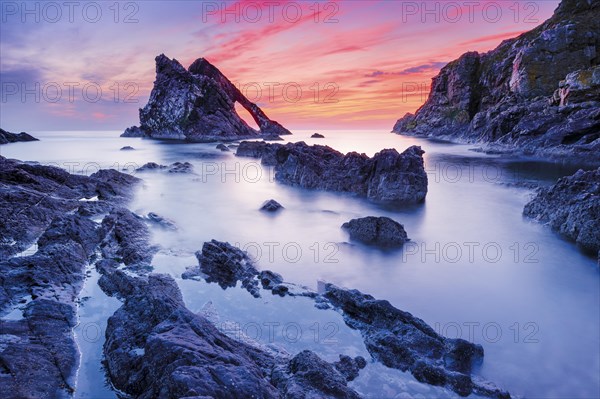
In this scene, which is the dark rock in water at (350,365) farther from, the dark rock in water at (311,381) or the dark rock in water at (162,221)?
the dark rock in water at (162,221)

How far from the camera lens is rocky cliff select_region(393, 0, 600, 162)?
5266 centimetres

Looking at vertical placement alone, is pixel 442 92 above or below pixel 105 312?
above

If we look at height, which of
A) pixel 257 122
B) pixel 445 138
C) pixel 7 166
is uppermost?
pixel 257 122

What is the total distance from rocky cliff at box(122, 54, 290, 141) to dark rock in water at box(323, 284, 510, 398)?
10483 centimetres

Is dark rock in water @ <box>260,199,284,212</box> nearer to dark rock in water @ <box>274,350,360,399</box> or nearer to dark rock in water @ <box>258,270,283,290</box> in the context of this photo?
dark rock in water @ <box>258,270,283,290</box>

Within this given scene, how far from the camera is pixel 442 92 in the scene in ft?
408

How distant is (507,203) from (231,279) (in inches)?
773

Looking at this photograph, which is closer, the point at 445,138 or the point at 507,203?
the point at 507,203

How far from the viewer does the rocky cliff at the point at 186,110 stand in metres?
113

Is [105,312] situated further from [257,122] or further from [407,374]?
[257,122]

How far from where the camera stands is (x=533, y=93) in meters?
75.2

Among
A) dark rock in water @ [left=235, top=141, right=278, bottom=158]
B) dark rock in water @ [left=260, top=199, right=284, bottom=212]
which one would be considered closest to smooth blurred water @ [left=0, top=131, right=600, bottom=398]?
dark rock in water @ [left=260, top=199, right=284, bottom=212]

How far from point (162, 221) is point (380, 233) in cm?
980

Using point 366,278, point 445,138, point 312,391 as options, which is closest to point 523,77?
point 445,138
